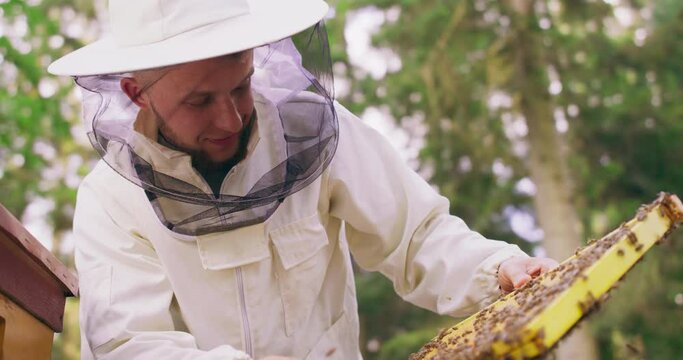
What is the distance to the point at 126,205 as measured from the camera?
250 centimetres

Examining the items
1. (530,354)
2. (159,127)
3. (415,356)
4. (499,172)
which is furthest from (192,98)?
(499,172)

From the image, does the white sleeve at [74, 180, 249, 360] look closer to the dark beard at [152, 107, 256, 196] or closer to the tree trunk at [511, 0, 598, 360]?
the dark beard at [152, 107, 256, 196]

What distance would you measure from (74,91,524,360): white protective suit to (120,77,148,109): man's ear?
0.12m

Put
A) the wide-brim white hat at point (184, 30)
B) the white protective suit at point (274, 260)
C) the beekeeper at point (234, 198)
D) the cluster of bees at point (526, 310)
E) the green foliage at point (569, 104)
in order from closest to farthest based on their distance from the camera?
the cluster of bees at point (526, 310), the wide-brim white hat at point (184, 30), the beekeeper at point (234, 198), the white protective suit at point (274, 260), the green foliage at point (569, 104)

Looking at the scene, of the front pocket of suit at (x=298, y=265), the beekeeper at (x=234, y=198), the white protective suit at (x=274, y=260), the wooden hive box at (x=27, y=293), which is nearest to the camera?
the wooden hive box at (x=27, y=293)

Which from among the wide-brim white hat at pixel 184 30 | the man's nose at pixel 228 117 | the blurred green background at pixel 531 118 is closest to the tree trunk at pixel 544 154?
the blurred green background at pixel 531 118

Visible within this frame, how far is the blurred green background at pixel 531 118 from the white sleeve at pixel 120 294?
5879 millimetres

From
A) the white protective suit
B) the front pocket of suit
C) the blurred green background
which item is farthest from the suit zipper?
the blurred green background

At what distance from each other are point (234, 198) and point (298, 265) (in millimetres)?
315

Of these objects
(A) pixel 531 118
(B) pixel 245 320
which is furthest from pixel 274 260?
(A) pixel 531 118

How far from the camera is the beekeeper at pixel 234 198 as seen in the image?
224cm

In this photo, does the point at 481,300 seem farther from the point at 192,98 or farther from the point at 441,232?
the point at 192,98

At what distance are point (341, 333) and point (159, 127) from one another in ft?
2.83

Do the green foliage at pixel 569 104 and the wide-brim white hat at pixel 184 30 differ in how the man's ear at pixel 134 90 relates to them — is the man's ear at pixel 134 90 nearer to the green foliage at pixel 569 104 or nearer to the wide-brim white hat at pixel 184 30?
the wide-brim white hat at pixel 184 30
